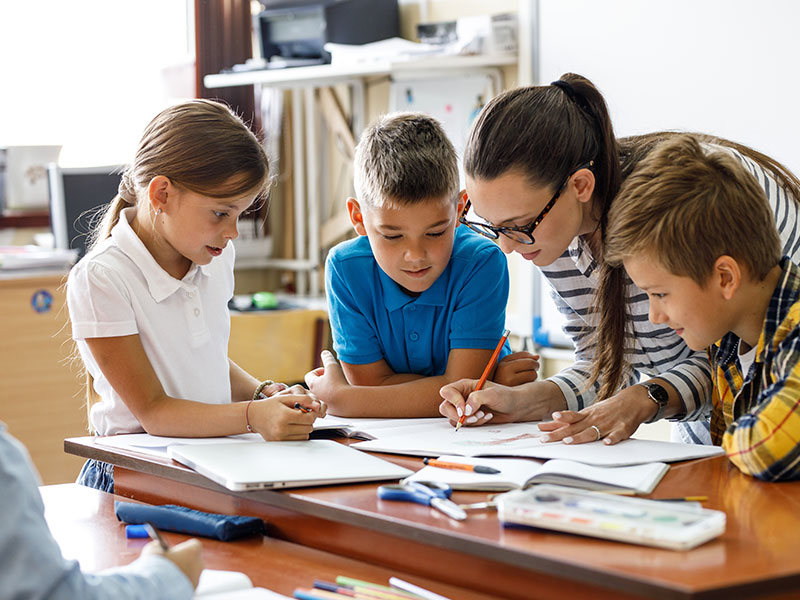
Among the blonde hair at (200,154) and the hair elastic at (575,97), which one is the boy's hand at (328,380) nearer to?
the blonde hair at (200,154)

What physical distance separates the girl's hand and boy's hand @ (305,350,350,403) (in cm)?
22

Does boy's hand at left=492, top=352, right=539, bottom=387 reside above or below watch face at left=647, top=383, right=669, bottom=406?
below

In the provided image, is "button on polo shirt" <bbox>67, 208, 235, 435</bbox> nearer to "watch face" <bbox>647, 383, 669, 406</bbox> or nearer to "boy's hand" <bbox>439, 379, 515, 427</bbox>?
"boy's hand" <bbox>439, 379, 515, 427</bbox>

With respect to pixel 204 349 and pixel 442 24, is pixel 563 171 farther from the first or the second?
pixel 442 24

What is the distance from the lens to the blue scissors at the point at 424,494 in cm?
111

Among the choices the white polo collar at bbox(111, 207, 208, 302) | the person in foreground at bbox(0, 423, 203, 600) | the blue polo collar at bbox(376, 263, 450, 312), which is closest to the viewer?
the person in foreground at bbox(0, 423, 203, 600)

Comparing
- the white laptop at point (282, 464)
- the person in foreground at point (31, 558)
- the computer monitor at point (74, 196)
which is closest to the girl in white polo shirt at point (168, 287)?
the white laptop at point (282, 464)

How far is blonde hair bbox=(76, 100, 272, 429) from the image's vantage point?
166 centimetres

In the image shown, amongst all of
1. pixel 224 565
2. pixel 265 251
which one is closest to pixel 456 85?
pixel 265 251

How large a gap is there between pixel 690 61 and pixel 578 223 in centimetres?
158

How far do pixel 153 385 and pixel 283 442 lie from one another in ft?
Result: 0.88

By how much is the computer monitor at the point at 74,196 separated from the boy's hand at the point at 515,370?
242 centimetres

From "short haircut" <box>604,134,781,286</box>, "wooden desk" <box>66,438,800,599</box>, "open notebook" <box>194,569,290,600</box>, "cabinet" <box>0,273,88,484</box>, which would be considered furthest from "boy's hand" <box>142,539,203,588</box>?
"cabinet" <box>0,273,88,484</box>

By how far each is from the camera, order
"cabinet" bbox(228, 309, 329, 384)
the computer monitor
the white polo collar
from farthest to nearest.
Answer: the computer monitor
"cabinet" bbox(228, 309, 329, 384)
the white polo collar
